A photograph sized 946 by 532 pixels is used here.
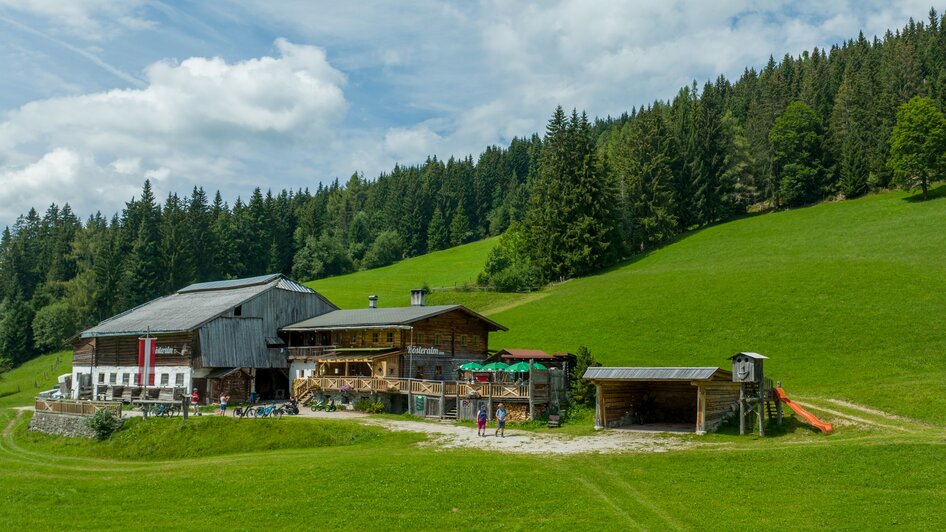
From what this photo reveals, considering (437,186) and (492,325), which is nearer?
(492,325)

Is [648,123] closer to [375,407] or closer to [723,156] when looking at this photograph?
[723,156]

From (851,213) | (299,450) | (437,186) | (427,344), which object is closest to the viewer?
(299,450)

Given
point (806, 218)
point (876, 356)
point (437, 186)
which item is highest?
point (437, 186)

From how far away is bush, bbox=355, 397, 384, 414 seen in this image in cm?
4334

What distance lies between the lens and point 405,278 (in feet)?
378

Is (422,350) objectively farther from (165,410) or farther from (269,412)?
(165,410)

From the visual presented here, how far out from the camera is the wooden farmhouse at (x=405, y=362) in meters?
39.6

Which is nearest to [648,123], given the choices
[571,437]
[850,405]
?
[850,405]

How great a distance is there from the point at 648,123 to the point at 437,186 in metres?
75.6

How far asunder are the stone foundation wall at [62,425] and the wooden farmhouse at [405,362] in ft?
41.4

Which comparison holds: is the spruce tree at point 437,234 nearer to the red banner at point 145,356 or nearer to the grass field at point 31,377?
the grass field at point 31,377

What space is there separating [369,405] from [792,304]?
34.4 meters

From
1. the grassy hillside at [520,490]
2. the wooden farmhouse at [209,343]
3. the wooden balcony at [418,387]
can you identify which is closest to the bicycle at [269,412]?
the wooden balcony at [418,387]

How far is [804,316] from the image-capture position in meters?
54.5
